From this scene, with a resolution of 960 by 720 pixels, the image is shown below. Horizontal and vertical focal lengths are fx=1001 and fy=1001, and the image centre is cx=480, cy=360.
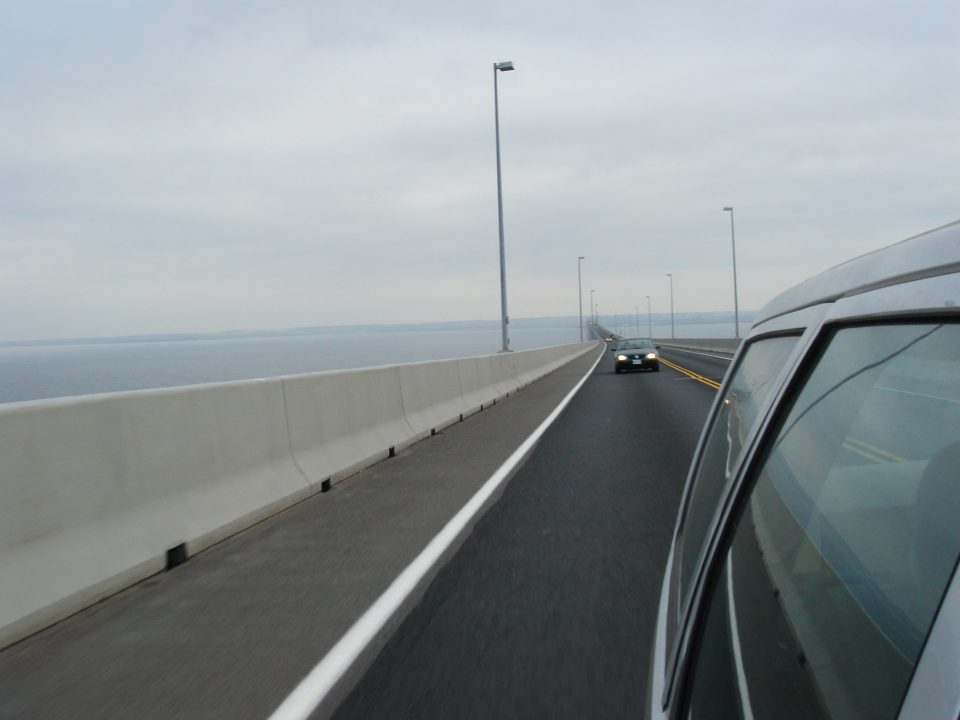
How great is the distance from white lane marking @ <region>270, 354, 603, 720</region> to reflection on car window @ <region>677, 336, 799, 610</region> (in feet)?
5.74

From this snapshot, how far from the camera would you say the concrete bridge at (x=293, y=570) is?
14.5 feet

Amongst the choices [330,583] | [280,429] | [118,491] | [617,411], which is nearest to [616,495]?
[280,429]

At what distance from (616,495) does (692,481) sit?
18.0 ft

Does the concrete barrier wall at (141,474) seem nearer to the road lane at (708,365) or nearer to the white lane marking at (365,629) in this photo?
the white lane marking at (365,629)

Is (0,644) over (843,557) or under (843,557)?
under

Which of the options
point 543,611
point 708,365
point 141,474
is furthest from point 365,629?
point 708,365

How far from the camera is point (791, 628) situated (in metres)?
1.90

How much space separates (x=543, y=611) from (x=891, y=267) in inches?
165

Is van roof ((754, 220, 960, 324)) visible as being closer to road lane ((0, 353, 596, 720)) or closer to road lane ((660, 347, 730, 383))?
road lane ((0, 353, 596, 720))

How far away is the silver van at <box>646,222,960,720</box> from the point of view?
1377 mm

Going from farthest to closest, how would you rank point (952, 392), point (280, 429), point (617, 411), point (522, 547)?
point (617, 411) → point (280, 429) → point (522, 547) → point (952, 392)

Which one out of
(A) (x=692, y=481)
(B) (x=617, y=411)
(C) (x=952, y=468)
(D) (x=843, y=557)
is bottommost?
(B) (x=617, y=411)

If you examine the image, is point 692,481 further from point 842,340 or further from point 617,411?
point 617,411

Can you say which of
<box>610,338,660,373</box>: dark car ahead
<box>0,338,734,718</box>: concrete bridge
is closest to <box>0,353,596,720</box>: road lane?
<box>0,338,734,718</box>: concrete bridge
